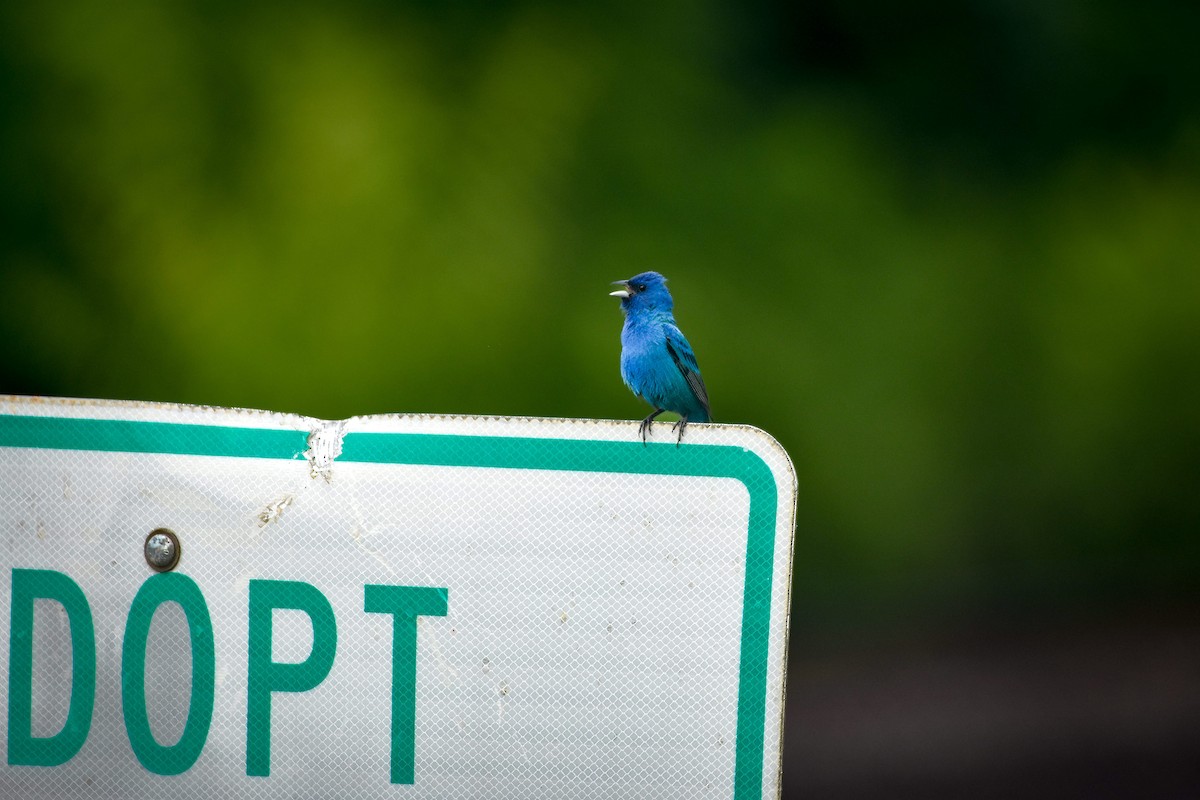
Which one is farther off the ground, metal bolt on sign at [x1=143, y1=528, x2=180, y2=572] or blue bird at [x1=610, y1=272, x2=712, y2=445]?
blue bird at [x1=610, y1=272, x2=712, y2=445]

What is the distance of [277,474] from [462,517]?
272 mm

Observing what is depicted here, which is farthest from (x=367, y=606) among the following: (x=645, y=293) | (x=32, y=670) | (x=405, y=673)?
(x=645, y=293)

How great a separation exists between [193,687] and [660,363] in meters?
2.43

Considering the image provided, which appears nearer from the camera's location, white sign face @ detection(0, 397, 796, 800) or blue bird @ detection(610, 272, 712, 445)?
white sign face @ detection(0, 397, 796, 800)

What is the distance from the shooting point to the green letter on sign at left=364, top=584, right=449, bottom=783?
167 cm

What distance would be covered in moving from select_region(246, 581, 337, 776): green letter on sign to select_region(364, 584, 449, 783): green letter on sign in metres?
0.09

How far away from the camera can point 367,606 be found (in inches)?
66.0

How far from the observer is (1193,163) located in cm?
530

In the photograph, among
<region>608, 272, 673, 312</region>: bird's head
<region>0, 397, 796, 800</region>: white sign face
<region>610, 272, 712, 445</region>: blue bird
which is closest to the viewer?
<region>0, 397, 796, 800</region>: white sign face

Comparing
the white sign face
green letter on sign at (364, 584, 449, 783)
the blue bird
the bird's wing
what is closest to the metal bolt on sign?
the white sign face

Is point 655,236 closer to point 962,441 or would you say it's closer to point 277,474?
point 962,441

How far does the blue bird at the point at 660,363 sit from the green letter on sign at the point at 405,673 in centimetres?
221

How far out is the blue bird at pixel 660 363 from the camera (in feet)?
12.8

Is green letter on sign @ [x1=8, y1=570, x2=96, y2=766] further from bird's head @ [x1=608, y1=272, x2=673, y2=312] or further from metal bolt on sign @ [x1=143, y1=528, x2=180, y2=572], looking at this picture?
bird's head @ [x1=608, y1=272, x2=673, y2=312]
